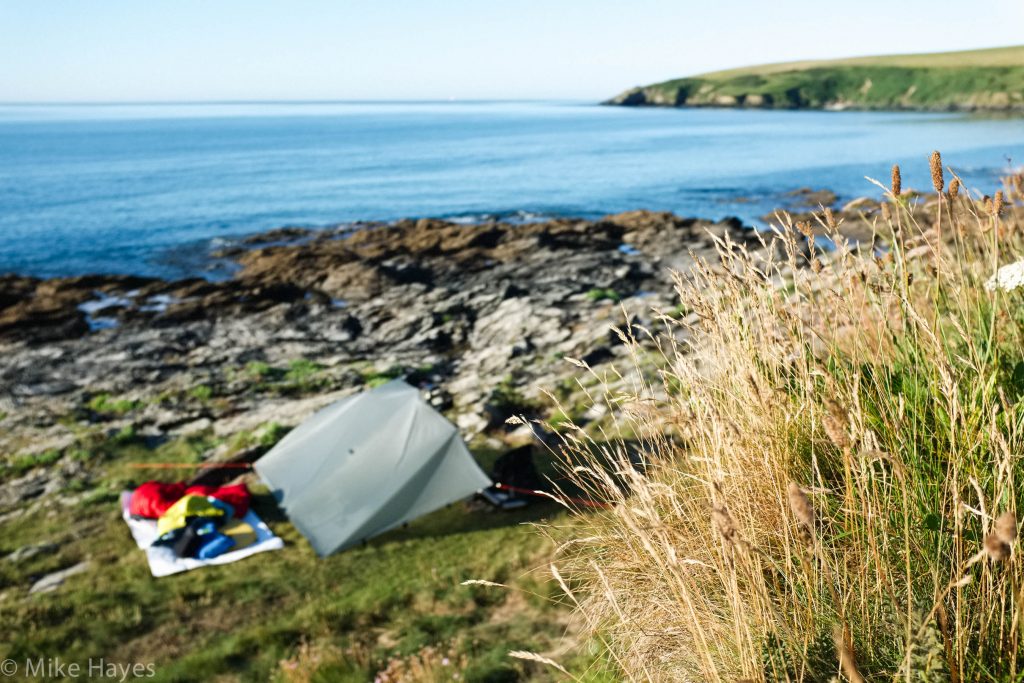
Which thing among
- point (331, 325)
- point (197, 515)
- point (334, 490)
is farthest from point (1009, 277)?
point (331, 325)

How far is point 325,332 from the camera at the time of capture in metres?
22.9

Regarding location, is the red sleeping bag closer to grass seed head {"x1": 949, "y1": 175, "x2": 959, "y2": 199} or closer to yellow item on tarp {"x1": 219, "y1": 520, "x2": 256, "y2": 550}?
yellow item on tarp {"x1": 219, "y1": 520, "x2": 256, "y2": 550}

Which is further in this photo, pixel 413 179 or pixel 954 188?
pixel 413 179

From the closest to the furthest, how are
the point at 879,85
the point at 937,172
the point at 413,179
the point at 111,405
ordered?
the point at 937,172
the point at 111,405
the point at 413,179
the point at 879,85

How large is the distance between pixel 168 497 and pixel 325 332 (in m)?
11.6

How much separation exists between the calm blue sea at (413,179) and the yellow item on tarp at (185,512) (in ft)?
80.0

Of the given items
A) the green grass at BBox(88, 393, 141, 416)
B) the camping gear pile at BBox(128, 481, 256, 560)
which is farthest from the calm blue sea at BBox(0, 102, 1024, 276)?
the camping gear pile at BBox(128, 481, 256, 560)

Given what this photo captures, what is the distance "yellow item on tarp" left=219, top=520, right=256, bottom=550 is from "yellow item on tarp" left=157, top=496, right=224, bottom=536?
258 mm

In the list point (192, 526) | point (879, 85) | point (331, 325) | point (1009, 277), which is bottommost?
point (192, 526)

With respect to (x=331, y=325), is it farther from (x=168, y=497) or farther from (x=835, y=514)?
(x=835, y=514)

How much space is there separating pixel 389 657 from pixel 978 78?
534 ft

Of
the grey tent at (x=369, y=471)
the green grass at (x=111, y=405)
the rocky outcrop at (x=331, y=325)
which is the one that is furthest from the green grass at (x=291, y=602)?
the green grass at (x=111, y=405)

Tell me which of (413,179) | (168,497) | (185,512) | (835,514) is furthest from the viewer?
(413,179)

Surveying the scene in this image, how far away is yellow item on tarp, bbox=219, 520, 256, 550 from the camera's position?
1080 centimetres
